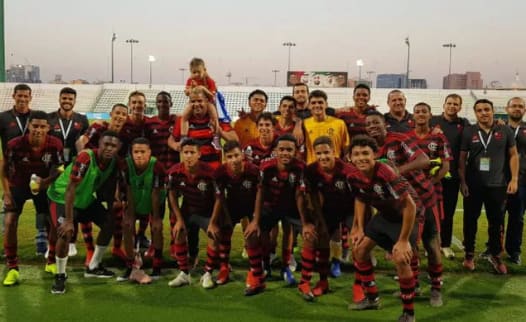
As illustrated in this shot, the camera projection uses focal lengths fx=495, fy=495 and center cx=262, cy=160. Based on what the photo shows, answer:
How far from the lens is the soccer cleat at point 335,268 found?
17.1 feet

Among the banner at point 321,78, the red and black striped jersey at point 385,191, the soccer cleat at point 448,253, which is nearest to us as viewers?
the red and black striped jersey at point 385,191

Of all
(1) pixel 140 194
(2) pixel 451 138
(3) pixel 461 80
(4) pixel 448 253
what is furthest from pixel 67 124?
(3) pixel 461 80

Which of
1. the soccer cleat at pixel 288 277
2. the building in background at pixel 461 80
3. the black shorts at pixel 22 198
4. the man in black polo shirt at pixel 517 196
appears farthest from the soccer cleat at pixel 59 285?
the building in background at pixel 461 80

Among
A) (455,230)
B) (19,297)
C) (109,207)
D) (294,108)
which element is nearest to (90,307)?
(19,297)

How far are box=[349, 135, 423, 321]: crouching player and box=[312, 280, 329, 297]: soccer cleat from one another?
420 mm

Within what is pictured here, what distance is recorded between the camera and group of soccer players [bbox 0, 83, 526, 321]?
14.1ft

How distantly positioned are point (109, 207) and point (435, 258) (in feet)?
10.7

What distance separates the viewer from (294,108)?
220 inches

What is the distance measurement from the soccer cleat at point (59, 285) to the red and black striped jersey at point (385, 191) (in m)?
2.82

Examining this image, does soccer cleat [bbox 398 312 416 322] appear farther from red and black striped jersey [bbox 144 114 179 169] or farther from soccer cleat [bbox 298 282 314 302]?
red and black striped jersey [bbox 144 114 179 169]

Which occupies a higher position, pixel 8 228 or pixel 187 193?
pixel 187 193

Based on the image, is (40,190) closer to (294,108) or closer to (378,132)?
(294,108)

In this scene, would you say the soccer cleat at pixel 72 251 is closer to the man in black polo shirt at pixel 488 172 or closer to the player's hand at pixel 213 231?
Answer: the player's hand at pixel 213 231

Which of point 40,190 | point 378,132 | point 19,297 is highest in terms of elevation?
point 378,132
